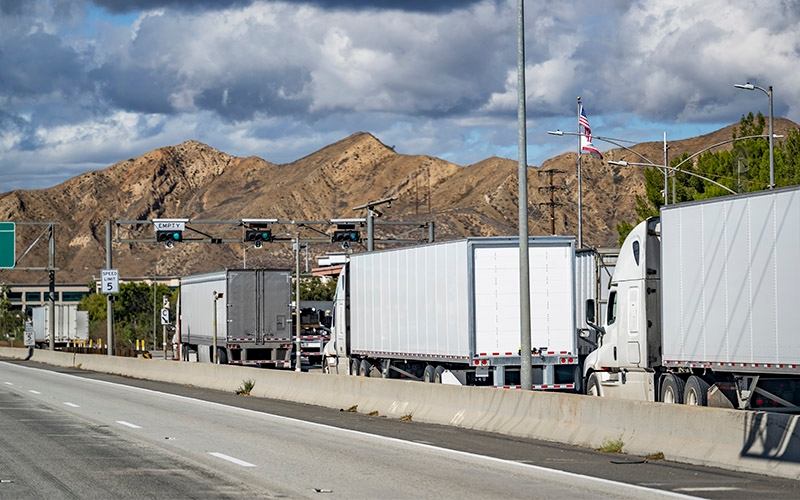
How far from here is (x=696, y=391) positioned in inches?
821

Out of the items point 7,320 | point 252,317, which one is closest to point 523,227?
point 252,317

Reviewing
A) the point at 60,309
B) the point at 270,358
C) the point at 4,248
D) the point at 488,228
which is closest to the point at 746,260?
the point at 270,358

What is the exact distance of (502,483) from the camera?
12.9m

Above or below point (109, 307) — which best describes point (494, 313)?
below

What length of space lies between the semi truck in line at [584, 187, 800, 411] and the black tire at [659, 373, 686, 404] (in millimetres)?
18

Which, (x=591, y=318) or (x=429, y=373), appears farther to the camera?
(x=429, y=373)

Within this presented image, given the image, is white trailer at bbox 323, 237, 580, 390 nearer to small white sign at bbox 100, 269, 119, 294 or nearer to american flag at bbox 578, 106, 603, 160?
american flag at bbox 578, 106, 603, 160

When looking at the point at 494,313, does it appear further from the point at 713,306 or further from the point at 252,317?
the point at 252,317

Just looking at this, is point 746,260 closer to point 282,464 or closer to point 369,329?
point 282,464

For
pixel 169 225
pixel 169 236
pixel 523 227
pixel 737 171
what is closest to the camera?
pixel 523 227

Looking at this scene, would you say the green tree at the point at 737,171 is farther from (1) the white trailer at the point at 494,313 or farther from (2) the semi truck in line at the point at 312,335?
(1) the white trailer at the point at 494,313

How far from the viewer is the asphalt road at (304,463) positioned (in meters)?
12.3

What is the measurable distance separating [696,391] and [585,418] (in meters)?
4.33

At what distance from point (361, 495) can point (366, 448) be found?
5235 millimetres
